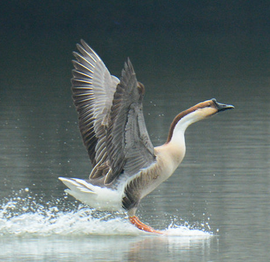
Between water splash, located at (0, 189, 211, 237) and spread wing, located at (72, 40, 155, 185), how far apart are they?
1.50 ft

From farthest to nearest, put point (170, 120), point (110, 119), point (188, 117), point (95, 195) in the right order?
1. point (170, 120)
2. point (188, 117)
3. point (95, 195)
4. point (110, 119)

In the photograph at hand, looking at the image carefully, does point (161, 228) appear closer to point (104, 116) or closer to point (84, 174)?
point (104, 116)

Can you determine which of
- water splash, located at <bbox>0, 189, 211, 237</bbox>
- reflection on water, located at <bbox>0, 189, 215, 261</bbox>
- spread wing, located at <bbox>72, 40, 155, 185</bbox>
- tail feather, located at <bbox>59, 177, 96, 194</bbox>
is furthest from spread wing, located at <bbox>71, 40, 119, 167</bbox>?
tail feather, located at <bbox>59, 177, 96, 194</bbox>

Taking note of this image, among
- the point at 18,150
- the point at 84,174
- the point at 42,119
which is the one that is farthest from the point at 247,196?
the point at 42,119

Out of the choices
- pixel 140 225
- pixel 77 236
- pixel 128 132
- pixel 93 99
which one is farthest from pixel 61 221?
pixel 93 99

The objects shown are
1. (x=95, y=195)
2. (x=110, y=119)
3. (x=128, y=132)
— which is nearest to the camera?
(x=110, y=119)

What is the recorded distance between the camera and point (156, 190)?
11.3 meters

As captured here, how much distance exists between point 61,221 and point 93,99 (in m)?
1.54

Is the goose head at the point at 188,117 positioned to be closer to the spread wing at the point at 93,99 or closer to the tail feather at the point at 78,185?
the spread wing at the point at 93,99

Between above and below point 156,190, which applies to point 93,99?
above

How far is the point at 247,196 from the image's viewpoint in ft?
35.2

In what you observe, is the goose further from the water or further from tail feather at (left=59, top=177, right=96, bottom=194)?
the water

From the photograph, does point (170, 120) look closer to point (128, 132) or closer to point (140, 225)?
point (140, 225)

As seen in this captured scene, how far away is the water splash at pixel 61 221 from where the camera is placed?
31.3 ft
